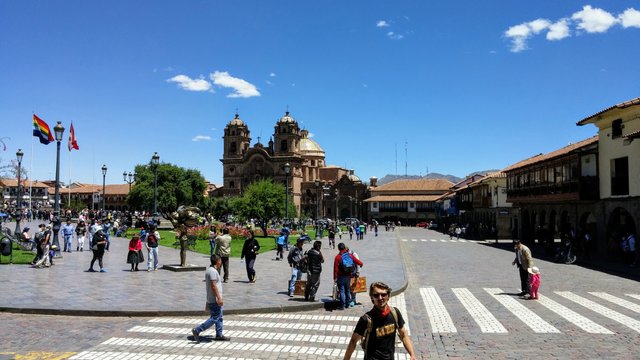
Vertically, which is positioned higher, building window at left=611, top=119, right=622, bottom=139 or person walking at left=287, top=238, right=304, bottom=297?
building window at left=611, top=119, right=622, bottom=139

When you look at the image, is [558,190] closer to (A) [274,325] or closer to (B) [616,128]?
(B) [616,128]

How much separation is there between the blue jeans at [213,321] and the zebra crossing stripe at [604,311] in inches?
310

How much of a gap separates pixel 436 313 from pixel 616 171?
20442mm

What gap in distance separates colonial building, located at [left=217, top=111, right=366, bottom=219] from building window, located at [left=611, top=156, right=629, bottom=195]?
83.7m

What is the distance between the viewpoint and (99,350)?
26.4ft

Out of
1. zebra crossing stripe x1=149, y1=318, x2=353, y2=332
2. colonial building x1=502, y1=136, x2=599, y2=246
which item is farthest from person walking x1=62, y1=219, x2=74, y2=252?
colonial building x1=502, y1=136, x2=599, y2=246

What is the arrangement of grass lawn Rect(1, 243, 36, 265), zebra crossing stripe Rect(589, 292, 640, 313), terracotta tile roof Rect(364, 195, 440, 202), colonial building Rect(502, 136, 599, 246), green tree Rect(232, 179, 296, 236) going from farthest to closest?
1. terracotta tile roof Rect(364, 195, 440, 202)
2. green tree Rect(232, 179, 296, 236)
3. colonial building Rect(502, 136, 599, 246)
4. grass lawn Rect(1, 243, 36, 265)
5. zebra crossing stripe Rect(589, 292, 640, 313)

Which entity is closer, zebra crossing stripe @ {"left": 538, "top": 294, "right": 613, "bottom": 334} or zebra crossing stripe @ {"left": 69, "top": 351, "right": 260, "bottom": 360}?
zebra crossing stripe @ {"left": 69, "top": 351, "right": 260, "bottom": 360}

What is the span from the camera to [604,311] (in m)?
11.8

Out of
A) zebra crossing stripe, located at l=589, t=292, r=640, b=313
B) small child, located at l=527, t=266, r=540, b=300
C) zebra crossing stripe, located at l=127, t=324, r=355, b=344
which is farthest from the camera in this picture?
small child, located at l=527, t=266, r=540, b=300

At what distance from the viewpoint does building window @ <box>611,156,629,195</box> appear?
2589 cm

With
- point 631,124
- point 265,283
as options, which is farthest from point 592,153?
point 265,283

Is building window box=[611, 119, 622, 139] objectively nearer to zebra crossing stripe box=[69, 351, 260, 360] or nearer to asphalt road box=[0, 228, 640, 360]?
asphalt road box=[0, 228, 640, 360]

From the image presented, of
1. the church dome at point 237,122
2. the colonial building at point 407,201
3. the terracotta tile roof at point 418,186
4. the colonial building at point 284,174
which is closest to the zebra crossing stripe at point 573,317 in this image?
the colonial building at point 407,201
